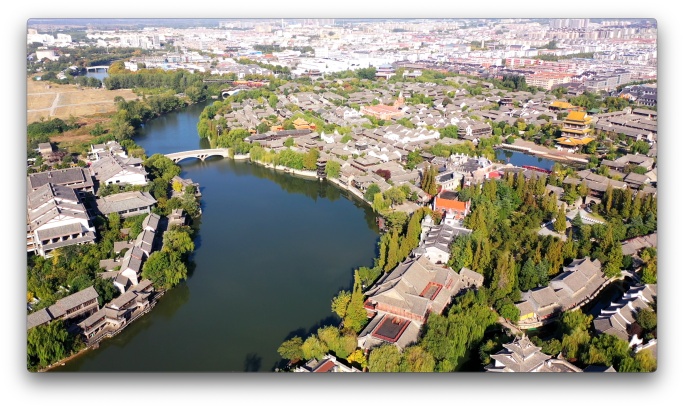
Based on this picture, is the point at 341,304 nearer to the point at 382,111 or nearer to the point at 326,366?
the point at 326,366

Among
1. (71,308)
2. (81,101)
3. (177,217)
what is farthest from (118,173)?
(81,101)

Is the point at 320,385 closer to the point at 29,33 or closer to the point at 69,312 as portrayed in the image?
the point at 69,312

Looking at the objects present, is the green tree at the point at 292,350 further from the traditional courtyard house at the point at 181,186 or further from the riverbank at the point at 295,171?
the riverbank at the point at 295,171

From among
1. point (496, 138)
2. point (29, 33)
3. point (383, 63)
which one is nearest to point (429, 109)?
point (496, 138)

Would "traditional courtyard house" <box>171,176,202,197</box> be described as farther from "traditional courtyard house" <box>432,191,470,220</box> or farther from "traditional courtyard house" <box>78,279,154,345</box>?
"traditional courtyard house" <box>432,191,470,220</box>

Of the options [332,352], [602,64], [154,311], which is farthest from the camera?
[602,64]
